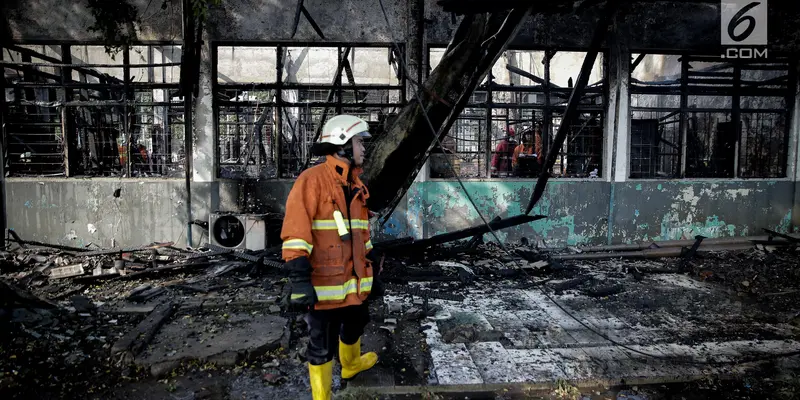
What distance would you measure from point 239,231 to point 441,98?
4990mm

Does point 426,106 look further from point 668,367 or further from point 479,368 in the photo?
point 668,367

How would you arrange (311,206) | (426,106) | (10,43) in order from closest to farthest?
(311,206) → (426,106) → (10,43)

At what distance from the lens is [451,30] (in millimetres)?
8711

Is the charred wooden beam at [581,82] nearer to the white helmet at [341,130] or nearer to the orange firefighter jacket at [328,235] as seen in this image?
the white helmet at [341,130]

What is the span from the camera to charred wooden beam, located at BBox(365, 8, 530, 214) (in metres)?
5.00

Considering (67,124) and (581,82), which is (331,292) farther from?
(67,124)

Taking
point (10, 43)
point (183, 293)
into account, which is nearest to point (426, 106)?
point (183, 293)

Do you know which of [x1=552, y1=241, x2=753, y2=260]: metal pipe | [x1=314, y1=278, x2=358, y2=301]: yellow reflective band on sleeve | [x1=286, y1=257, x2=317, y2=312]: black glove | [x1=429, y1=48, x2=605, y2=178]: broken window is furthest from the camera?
[x1=429, y1=48, x2=605, y2=178]: broken window

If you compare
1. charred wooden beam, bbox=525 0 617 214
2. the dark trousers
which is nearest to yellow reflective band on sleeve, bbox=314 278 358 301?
the dark trousers

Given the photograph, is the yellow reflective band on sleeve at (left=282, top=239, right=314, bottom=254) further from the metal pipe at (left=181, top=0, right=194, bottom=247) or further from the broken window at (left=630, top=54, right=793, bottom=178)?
the broken window at (left=630, top=54, right=793, bottom=178)

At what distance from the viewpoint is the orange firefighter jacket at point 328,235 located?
119 inches

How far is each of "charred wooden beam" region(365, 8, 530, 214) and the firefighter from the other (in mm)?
1733

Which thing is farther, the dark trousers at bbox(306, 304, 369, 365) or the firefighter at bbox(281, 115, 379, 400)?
the dark trousers at bbox(306, 304, 369, 365)

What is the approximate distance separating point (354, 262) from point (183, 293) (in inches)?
152
